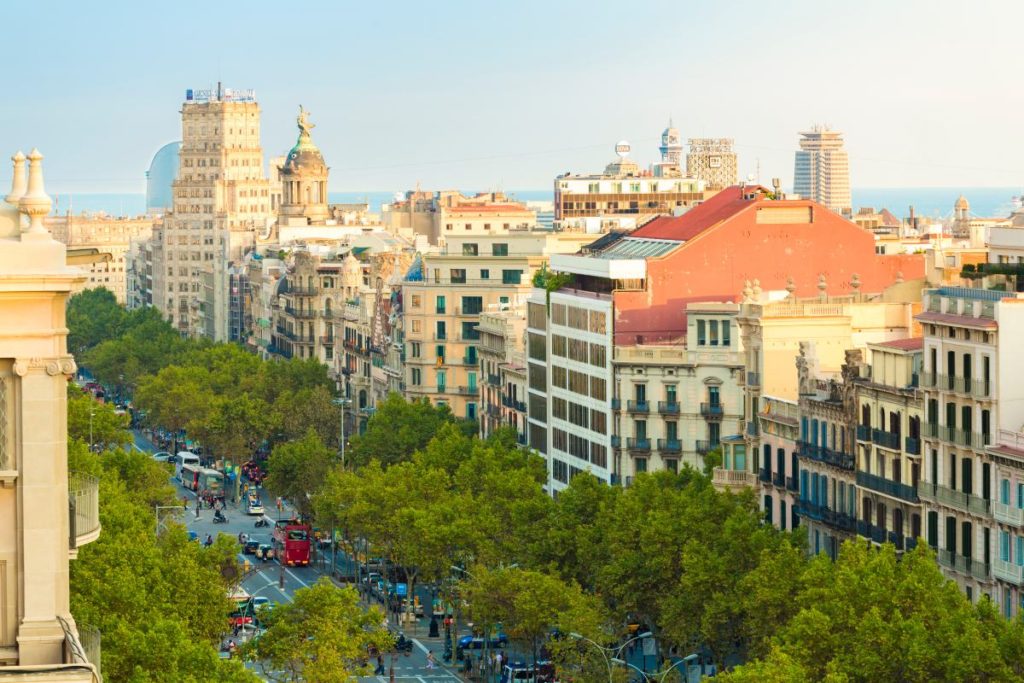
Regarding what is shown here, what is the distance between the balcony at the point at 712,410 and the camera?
119375mm

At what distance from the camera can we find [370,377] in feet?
656

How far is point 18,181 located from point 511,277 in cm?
13973

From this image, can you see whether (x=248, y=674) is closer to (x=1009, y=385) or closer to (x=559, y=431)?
(x=1009, y=385)

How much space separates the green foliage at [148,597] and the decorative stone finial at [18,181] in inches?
1422

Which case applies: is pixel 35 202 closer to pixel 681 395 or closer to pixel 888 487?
pixel 888 487

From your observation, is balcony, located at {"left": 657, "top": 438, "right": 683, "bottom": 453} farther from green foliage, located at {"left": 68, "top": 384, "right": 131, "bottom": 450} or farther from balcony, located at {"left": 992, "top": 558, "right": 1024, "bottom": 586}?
green foliage, located at {"left": 68, "top": 384, "right": 131, "bottom": 450}

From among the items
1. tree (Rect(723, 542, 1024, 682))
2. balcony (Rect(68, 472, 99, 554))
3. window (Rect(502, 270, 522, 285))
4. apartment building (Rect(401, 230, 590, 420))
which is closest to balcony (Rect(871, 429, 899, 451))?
tree (Rect(723, 542, 1024, 682))

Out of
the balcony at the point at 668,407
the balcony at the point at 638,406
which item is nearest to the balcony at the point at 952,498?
the balcony at the point at 668,407

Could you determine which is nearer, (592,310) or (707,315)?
(707,315)

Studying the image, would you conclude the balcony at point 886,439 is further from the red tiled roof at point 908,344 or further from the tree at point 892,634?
the tree at point 892,634

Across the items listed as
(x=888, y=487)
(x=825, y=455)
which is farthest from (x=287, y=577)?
(x=888, y=487)

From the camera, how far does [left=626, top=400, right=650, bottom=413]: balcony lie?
123 metres

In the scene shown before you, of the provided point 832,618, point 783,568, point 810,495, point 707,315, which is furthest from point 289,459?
point 832,618

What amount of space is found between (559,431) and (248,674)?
65.3 m
